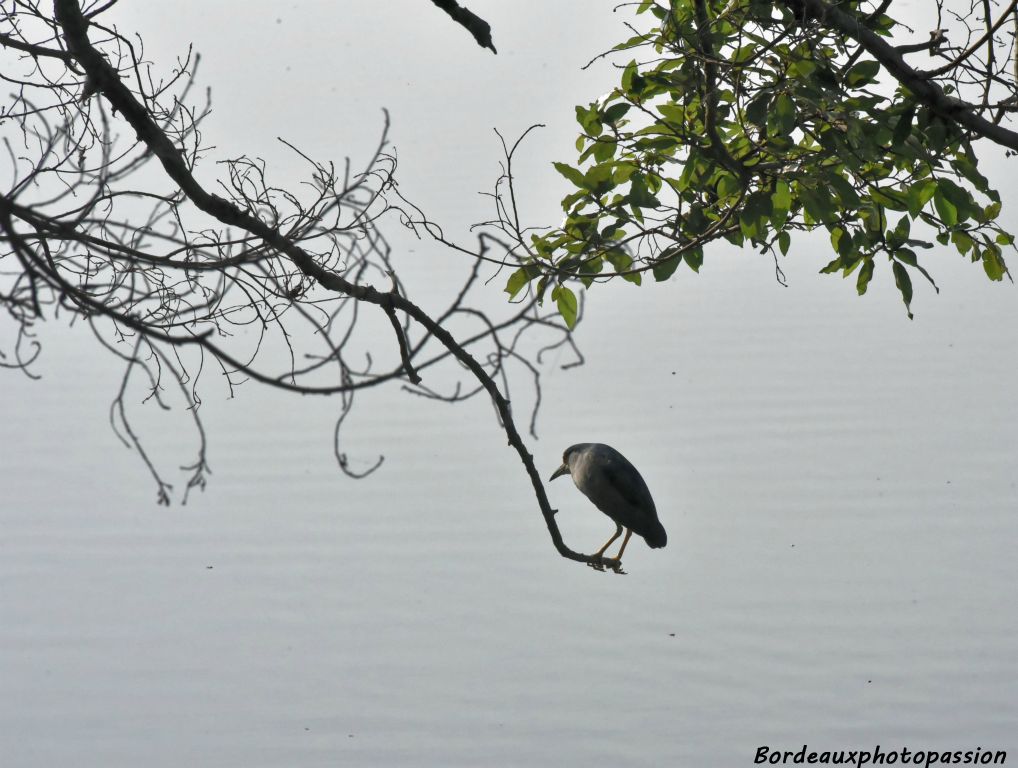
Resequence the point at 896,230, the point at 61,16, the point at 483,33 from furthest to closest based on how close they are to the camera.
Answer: the point at 896,230, the point at 483,33, the point at 61,16

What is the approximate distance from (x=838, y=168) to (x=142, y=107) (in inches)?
50.8

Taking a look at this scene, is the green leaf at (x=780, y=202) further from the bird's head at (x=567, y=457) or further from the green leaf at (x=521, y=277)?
the bird's head at (x=567, y=457)

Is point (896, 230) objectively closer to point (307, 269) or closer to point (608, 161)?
point (608, 161)

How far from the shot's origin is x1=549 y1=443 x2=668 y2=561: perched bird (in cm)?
318

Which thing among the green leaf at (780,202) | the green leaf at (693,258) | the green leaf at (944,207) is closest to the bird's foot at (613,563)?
the green leaf at (693,258)

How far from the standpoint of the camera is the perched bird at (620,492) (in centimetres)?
318

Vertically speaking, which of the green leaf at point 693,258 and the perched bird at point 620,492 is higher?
the green leaf at point 693,258

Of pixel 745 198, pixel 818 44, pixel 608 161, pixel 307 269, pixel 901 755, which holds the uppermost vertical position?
pixel 818 44

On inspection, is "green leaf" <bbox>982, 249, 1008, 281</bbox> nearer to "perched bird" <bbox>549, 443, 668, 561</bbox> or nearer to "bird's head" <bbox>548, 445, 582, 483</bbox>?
"perched bird" <bbox>549, 443, 668, 561</bbox>

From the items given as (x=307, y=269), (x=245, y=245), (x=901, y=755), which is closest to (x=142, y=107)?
(x=245, y=245)

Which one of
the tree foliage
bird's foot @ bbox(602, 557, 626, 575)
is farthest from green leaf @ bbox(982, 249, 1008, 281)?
bird's foot @ bbox(602, 557, 626, 575)

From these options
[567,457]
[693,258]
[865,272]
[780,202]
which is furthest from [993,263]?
[567,457]

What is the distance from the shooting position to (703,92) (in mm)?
2369

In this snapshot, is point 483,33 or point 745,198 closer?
point 483,33
